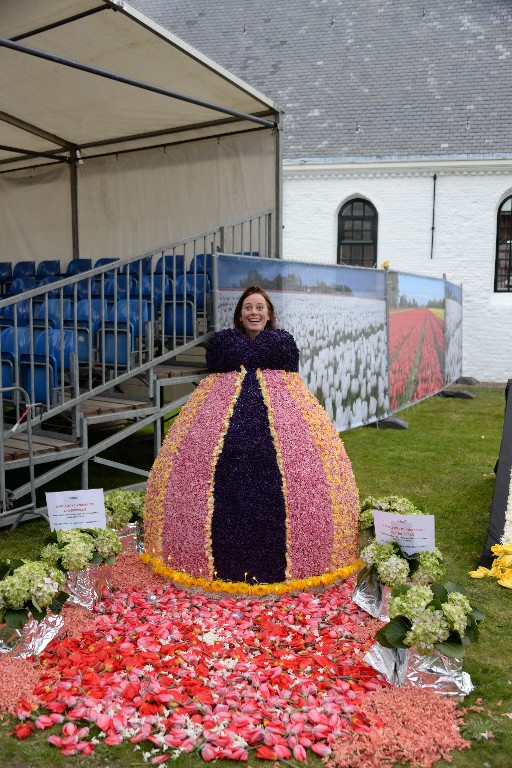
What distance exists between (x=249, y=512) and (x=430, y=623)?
134 cm

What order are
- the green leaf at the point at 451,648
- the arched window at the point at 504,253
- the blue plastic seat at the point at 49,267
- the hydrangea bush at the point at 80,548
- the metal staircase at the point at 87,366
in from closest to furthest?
the green leaf at the point at 451,648 → the hydrangea bush at the point at 80,548 → the metal staircase at the point at 87,366 → the blue plastic seat at the point at 49,267 → the arched window at the point at 504,253

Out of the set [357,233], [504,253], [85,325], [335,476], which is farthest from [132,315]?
[504,253]

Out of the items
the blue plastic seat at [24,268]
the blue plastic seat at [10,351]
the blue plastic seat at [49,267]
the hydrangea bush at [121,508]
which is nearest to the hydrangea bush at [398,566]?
the hydrangea bush at [121,508]

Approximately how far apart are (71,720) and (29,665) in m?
0.58

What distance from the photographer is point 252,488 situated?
179 inches

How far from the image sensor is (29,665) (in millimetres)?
3832

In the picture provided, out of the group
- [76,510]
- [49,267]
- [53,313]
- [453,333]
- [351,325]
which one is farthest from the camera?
[453,333]

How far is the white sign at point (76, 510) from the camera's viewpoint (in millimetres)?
4680

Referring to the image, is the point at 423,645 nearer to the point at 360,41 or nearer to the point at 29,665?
the point at 29,665

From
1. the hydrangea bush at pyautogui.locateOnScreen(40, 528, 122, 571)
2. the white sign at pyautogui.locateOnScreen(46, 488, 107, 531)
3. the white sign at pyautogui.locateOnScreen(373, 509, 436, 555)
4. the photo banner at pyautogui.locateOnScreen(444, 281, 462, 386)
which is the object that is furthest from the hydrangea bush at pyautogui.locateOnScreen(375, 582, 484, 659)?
the photo banner at pyautogui.locateOnScreen(444, 281, 462, 386)

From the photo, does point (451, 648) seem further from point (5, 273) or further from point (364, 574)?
point (5, 273)

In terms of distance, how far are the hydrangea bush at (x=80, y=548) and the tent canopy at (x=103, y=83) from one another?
448 centimetres

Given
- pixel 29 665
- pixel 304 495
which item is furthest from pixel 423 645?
pixel 29 665

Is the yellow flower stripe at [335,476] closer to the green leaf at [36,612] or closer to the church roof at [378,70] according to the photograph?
the green leaf at [36,612]
